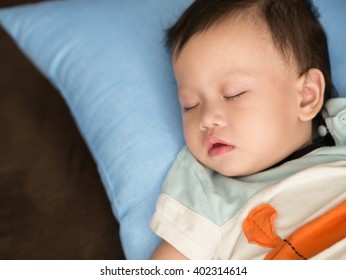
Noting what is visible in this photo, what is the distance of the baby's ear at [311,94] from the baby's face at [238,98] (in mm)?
20

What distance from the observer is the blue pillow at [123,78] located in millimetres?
1145

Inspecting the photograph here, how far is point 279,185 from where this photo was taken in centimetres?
98

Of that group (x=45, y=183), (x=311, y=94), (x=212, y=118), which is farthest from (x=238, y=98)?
(x=45, y=183)

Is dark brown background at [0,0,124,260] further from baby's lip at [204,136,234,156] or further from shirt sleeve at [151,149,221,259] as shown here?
baby's lip at [204,136,234,156]

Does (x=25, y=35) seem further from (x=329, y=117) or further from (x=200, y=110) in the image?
(x=329, y=117)

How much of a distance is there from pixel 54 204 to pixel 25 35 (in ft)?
1.70

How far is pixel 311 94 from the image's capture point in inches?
41.8

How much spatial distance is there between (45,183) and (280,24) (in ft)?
2.74

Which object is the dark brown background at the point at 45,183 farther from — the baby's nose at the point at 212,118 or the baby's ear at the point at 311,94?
the baby's ear at the point at 311,94

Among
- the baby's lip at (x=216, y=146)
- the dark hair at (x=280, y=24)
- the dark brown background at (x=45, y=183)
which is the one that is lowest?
the dark brown background at (x=45, y=183)

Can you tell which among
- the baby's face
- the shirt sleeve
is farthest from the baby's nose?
the shirt sleeve

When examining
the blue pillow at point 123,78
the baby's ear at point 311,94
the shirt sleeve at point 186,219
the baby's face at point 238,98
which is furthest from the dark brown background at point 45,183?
the baby's ear at point 311,94

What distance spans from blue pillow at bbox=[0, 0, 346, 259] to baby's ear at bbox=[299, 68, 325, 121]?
0.15 m

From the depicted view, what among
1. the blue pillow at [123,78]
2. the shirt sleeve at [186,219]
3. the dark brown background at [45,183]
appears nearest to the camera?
the shirt sleeve at [186,219]
